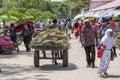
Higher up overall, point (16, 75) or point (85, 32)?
point (85, 32)

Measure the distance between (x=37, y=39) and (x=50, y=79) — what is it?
3.11m

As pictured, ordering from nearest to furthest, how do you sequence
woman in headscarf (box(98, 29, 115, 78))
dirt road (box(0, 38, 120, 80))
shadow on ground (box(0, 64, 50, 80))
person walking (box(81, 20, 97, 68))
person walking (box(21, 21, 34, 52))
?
woman in headscarf (box(98, 29, 115, 78))
dirt road (box(0, 38, 120, 80))
shadow on ground (box(0, 64, 50, 80))
person walking (box(81, 20, 97, 68))
person walking (box(21, 21, 34, 52))

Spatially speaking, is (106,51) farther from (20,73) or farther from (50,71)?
(20,73)

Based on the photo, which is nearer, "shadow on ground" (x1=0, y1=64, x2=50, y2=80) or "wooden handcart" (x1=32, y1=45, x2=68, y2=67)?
"shadow on ground" (x1=0, y1=64, x2=50, y2=80)

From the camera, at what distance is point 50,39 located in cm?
1598

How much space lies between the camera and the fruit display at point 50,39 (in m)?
15.7

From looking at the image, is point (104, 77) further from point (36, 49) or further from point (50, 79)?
point (36, 49)

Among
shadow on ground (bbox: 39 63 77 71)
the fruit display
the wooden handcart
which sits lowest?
shadow on ground (bbox: 39 63 77 71)

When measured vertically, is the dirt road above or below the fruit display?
below

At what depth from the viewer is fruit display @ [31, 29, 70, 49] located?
15719 mm

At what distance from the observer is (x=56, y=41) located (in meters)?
15.8

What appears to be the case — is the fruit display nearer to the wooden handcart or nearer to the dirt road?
the wooden handcart

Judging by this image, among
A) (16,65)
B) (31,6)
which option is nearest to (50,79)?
(16,65)

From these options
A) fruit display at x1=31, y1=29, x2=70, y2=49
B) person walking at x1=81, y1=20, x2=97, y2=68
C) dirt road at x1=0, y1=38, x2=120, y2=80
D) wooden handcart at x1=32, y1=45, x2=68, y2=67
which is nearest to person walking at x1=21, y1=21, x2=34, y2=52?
dirt road at x1=0, y1=38, x2=120, y2=80
